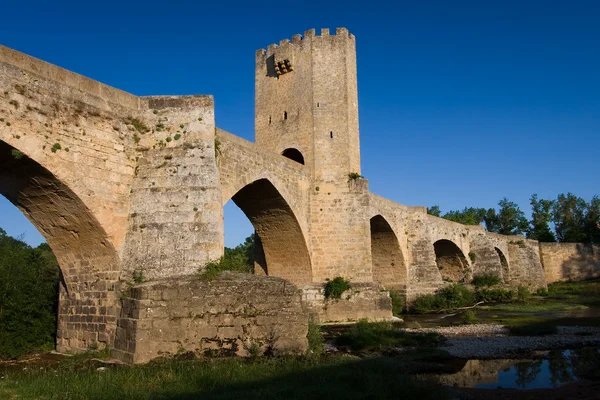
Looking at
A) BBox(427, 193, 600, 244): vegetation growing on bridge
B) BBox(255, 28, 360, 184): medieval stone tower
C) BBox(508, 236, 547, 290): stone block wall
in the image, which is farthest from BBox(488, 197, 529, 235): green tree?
BBox(255, 28, 360, 184): medieval stone tower

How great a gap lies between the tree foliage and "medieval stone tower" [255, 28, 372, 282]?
9148mm

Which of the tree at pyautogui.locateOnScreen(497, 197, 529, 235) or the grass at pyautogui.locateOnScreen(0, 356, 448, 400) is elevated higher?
the tree at pyautogui.locateOnScreen(497, 197, 529, 235)

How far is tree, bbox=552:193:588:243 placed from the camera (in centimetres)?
5112

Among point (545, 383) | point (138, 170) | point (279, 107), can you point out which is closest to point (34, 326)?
point (138, 170)

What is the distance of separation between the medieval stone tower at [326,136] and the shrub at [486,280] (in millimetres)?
13094

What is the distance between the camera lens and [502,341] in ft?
37.4

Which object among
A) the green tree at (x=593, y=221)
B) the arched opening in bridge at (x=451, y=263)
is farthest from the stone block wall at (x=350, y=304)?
the green tree at (x=593, y=221)

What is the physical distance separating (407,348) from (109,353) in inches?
227

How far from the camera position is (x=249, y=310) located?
7738mm

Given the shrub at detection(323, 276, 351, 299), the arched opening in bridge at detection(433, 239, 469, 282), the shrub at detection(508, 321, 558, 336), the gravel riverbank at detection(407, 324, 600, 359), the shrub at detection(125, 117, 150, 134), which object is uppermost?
the shrub at detection(125, 117, 150, 134)

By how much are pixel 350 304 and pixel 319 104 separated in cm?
706

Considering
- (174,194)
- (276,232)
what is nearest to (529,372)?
(174,194)

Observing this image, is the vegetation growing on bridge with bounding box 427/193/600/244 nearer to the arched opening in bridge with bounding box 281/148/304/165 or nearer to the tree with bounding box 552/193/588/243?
the tree with bounding box 552/193/588/243

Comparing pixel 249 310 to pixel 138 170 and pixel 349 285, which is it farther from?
pixel 349 285
